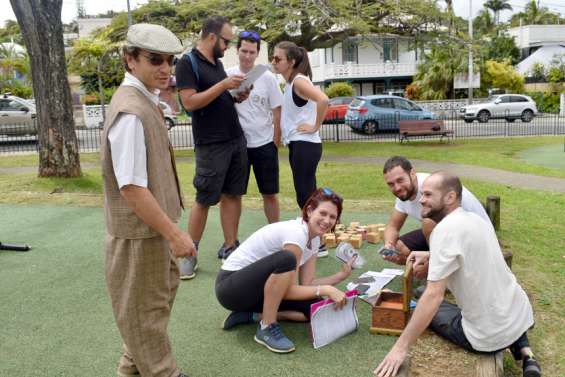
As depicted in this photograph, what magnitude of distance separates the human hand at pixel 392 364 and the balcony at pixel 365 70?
39.0 metres

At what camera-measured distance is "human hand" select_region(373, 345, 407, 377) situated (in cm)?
301

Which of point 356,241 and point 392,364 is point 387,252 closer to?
point 392,364

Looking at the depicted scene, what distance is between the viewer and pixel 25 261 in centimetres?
536

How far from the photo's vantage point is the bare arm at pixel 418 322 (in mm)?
2992

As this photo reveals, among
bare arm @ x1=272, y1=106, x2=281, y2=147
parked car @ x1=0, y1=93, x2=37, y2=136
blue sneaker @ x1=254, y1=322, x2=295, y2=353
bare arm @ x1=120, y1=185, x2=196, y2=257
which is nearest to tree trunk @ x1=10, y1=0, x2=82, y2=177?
bare arm @ x1=272, y1=106, x2=281, y2=147

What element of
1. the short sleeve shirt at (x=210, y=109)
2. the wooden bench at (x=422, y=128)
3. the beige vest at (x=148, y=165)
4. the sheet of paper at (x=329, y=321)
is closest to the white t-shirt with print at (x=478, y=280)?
the sheet of paper at (x=329, y=321)

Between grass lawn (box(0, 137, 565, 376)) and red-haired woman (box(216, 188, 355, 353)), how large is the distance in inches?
6.8

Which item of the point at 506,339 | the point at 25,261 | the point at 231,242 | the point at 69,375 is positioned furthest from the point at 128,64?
the point at 25,261

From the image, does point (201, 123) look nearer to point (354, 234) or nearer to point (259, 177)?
point (259, 177)

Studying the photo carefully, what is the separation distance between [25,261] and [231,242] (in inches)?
77.0

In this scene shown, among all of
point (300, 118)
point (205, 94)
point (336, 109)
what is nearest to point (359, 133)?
point (336, 109)

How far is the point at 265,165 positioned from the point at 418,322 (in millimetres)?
2567

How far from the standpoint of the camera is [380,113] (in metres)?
22.4

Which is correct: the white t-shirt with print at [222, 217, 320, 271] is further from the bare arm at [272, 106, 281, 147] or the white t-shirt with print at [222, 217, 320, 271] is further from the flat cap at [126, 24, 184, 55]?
the bare arm at [272, 106, 281, 147]
